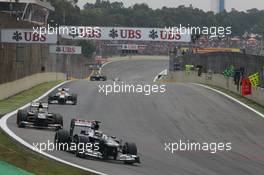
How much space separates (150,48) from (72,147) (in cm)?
13033

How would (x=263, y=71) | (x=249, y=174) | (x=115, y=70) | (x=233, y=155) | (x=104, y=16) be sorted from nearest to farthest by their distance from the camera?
(x=249, y=174) → (x=233, y=155) → (x=263, y=71) → (x=115, y=70) → (x=104, y=16)

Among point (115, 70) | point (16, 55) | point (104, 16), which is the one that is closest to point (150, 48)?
point (104, 16)

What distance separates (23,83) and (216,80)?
14082mm

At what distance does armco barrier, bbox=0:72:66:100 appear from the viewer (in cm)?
3883

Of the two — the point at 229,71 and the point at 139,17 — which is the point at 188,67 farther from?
the point at 139,17

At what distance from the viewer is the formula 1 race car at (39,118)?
23031 millimetres

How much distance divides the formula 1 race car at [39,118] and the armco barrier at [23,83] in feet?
48.9

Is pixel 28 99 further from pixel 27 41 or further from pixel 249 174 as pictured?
pixel 249 174

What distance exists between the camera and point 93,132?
1825 cm
